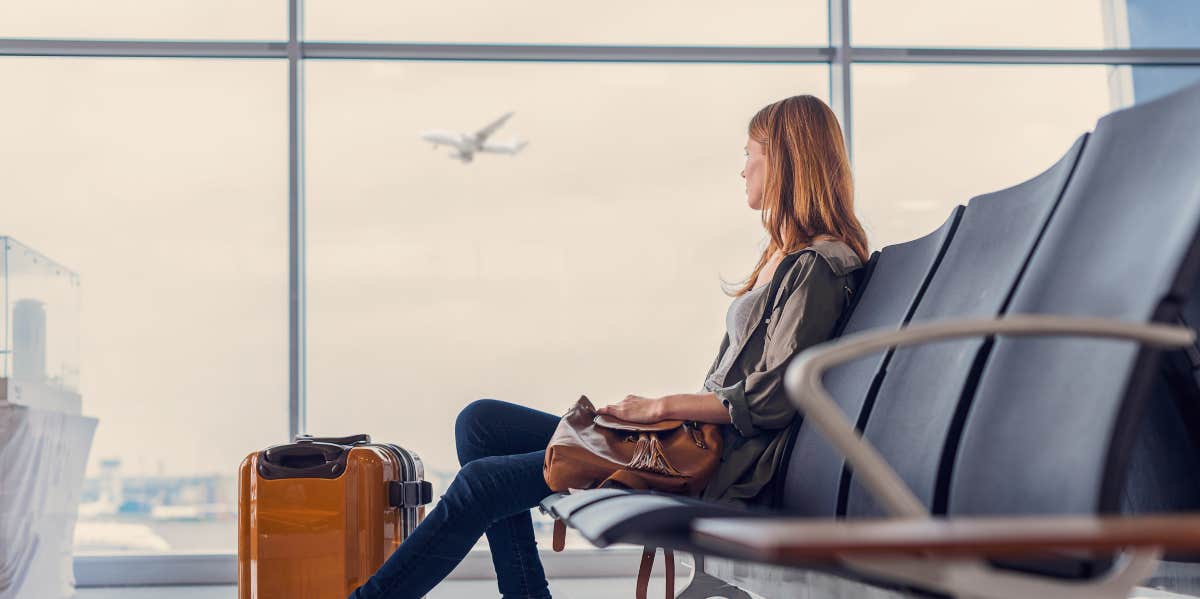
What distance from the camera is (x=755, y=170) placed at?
225 cm

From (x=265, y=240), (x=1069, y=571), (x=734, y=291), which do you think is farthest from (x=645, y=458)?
(x=265, y=240)

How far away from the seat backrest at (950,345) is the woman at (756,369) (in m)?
0.28

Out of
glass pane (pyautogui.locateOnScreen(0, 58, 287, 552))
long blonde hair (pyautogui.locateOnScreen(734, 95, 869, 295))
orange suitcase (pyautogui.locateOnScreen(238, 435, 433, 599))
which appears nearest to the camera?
long blonde hair (pyautogui.locateOnScreen(734, 95, 869, 295))

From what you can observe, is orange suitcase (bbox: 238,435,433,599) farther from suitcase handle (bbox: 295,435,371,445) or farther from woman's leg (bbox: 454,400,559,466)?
woman's leg (bbox: 454,400,559,466)

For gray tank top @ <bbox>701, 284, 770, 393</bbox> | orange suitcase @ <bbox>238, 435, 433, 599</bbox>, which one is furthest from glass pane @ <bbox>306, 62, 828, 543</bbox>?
gray tank top @ <bbox>701, 284, 770, 393</bbox>

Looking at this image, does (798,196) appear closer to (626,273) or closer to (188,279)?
(626,273)

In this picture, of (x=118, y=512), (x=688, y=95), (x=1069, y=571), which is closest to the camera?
(x=1069, y=571)

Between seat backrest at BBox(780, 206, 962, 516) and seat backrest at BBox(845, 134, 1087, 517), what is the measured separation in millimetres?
42

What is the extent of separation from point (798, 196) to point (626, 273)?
70.3 inches

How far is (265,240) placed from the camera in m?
3.80

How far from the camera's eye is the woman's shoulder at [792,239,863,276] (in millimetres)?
2029

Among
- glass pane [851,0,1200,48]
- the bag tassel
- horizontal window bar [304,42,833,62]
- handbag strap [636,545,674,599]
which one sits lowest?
handbag strap [636,545,674,599]

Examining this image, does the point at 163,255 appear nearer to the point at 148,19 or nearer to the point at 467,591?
the point at 148,19

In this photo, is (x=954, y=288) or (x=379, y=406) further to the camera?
(x=379, y=406)
